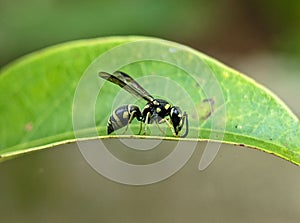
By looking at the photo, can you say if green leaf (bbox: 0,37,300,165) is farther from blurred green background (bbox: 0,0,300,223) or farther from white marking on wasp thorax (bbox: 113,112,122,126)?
blurred green background (bbox: 0,0,300,223)

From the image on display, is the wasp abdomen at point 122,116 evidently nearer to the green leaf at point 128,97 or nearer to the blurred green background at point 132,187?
the green leaf at point 128,97

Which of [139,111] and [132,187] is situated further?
[132,187]

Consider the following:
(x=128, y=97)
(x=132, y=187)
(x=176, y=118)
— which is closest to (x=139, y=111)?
(x=128, y=97)

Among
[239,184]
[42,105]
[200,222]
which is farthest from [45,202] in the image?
[42,105]

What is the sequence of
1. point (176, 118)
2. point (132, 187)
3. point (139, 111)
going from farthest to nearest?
point (132, 187) → point (139, 111) → point (176, 118)

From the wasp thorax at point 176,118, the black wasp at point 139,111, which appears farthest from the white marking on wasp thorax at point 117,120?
the wasp thorax at point 176,118

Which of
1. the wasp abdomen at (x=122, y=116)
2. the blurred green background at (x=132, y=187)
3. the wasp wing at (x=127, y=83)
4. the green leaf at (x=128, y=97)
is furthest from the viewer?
the blurred green background at (x=132, y=187)

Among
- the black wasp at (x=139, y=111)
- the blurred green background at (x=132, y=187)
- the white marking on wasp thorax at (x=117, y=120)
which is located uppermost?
the blurred green background at (x=132, y=187)

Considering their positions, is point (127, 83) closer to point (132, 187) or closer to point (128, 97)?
point (128, 97)
